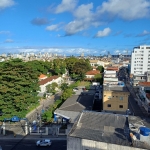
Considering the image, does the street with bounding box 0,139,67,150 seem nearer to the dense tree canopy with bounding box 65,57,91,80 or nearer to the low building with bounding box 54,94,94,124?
the low building with bounding box 54,94,94,124

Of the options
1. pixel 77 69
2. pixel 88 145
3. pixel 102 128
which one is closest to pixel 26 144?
pixel 102 128

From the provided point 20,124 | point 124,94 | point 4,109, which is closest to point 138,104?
point 124,94

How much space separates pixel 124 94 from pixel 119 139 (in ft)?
39.8

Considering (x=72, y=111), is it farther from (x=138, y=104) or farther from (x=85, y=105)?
(x=138, y=104)

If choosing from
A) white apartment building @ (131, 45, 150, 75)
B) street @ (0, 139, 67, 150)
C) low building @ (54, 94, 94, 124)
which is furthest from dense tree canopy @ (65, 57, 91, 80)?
street @ (0, 139, 67, 150)

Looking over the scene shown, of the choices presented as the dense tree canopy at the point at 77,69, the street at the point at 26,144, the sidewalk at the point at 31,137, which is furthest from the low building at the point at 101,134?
the dense tree canopy at the point at 77,69

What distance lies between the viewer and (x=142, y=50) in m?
47.6

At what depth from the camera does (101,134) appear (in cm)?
777

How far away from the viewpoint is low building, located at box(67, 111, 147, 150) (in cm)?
702

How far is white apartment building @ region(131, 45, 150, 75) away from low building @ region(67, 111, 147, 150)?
138 feet

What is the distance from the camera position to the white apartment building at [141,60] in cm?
4728

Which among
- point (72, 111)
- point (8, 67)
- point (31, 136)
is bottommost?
point (31, 136)

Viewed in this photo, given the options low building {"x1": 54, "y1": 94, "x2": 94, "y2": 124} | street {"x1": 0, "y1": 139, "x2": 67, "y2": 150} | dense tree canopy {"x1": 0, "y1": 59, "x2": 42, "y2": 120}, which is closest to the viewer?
street {"x1": 0, "y1": 139, "x2": 67, "y2": 150}

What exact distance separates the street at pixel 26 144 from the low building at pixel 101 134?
5.94 m
